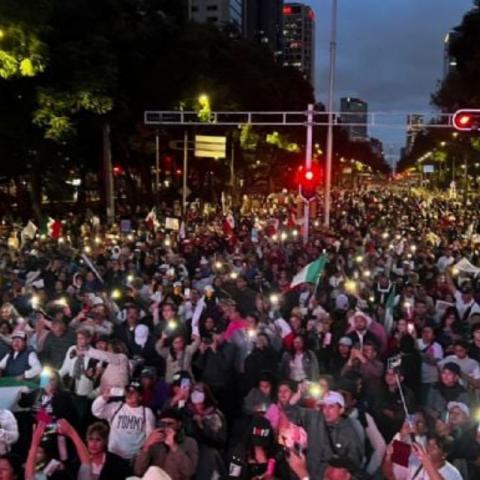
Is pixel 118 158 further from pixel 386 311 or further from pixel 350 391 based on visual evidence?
pixel 350 391

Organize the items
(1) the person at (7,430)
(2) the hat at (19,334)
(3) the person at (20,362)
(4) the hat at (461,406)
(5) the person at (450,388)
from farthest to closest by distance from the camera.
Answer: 1. (2) the hat at (19,334)
2. (3) the person at (20,362)
3. (5) the person at (450,388)
4. (4) the hat at (461,406)
5. (1) the person at (7,430)

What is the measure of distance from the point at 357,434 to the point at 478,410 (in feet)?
5.26

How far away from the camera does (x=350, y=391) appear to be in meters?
7.77

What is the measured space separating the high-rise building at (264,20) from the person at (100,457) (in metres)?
150

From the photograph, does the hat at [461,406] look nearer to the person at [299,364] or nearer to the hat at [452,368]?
the hat at [452,368]

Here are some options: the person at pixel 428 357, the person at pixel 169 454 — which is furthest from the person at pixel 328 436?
the person at pixel 428 357

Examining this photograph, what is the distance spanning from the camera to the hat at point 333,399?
703cm

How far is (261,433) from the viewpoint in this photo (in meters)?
6.29

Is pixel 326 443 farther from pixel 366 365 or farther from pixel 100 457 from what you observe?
pixel 366 365

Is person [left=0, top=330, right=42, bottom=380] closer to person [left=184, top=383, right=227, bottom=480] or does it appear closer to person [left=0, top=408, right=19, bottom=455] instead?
person [left=0, top=408, right=19, bottom=455]

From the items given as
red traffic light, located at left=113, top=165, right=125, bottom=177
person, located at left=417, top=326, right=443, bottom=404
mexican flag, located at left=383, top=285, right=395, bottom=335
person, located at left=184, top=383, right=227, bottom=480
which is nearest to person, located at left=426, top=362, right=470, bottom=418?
person, located at left=417, top=326, right=443, bottom=404

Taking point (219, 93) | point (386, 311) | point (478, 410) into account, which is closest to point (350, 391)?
point (478, 410)

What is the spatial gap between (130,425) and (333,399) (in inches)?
69.7

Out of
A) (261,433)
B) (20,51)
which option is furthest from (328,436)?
(20,51)
